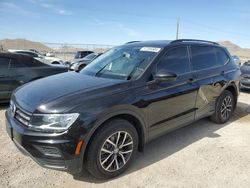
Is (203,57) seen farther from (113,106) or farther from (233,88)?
(113,106)

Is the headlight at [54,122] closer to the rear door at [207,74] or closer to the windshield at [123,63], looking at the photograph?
the windshield at [123,63]

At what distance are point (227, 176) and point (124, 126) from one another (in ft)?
5.22

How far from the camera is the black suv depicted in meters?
2.80

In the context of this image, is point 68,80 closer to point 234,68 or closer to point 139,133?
point 139,133

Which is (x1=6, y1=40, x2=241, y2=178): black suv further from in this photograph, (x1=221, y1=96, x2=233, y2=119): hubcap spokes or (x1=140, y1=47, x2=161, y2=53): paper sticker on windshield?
(x1=221, y1=96, x2=233, y2=119): hubcap spokes

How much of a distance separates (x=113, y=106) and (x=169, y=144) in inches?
69.6

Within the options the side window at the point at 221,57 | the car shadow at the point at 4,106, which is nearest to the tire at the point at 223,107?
the side window at the point at 221,57

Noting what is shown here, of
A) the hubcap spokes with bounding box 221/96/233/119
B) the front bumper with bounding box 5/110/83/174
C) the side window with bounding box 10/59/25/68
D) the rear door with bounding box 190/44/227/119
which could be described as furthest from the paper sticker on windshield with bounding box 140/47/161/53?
the side window with bounding box 10/59/25/68

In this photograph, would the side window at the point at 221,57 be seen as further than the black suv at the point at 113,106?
Yes

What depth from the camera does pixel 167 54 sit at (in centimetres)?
399

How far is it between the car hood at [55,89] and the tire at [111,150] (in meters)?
0.54

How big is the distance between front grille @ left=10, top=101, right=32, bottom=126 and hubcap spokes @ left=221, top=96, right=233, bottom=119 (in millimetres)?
3988

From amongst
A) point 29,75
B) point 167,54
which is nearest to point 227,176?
point 167,54

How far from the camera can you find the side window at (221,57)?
5201 millimetres
